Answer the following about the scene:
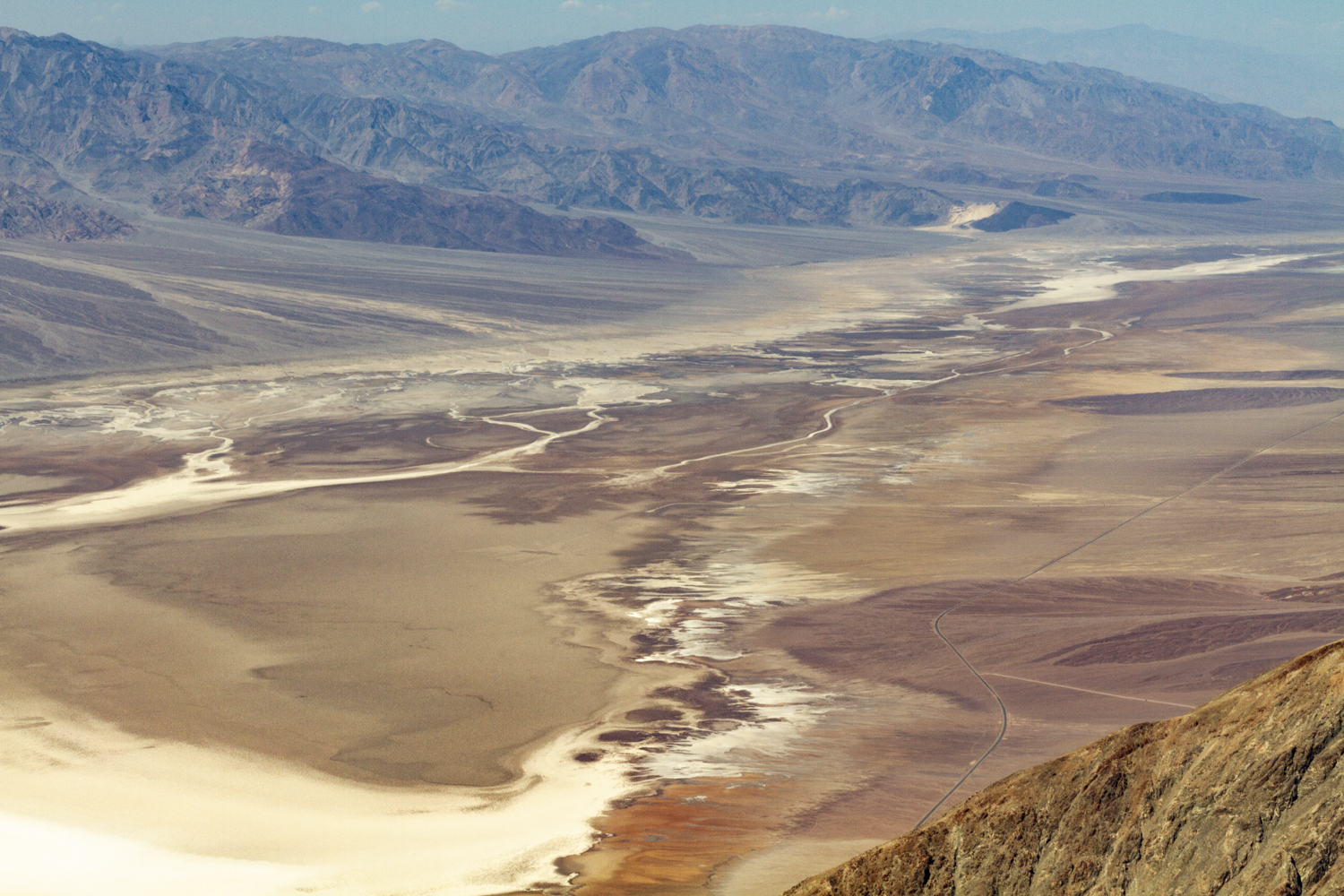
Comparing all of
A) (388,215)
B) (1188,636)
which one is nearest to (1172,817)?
(1188,636)

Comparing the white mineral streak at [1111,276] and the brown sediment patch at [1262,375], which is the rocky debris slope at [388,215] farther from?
the brown sediment patch at [1262,375]

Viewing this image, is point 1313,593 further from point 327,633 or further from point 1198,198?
point 1198,198

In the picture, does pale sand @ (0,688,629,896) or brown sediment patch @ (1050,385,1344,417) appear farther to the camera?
brown sediment patch @ (1050,385,1344,417)

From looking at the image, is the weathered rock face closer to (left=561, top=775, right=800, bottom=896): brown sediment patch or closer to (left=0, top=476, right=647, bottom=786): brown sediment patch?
(left=561, top=775, right=800, bottom=896): brown sediment patch

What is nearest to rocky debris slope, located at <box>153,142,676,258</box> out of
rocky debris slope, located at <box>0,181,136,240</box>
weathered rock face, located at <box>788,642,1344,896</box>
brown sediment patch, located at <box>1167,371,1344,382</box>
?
rocky debris slope, located at <box>0,181,136,240</box>

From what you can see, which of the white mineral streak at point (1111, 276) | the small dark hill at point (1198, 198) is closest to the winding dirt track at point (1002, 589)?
the white mineral streak at point (1111, 276)

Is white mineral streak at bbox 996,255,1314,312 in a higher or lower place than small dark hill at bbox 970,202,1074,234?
lower
